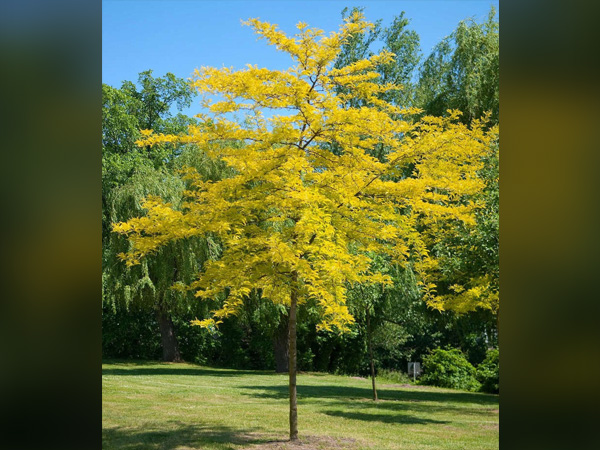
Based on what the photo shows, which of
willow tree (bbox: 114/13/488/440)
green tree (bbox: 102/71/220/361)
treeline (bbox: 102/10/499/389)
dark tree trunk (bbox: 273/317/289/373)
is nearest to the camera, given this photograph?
willow tree (bbox: 114/13/488/440)

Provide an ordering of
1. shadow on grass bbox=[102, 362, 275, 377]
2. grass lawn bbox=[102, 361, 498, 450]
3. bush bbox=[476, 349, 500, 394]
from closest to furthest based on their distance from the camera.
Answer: grass lawn bbox=[102, 361, 498, 450] < bush bbox=[476, 349, 500, 394] < shadow on grass bbox=[102, 362, 275, 377]

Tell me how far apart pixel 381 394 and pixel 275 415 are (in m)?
3.92

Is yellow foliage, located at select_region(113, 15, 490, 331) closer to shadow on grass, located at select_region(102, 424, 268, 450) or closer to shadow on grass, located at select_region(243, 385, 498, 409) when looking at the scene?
shadow on grass, located at select_region(102, 424, 268, 450)

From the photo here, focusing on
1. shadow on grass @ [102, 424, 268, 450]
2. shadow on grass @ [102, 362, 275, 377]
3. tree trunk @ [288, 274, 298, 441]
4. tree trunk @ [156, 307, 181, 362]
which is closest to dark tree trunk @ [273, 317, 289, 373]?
shadow on grass @ [102, 362, 275, 377]

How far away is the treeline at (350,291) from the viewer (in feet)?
34.5

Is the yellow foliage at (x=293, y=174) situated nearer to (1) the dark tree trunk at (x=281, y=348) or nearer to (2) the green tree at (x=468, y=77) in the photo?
(2) the green tree at (x=468, y=77)

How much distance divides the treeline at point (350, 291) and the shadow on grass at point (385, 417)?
1525 millimetres

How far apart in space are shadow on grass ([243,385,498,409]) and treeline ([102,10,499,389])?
1426 mm

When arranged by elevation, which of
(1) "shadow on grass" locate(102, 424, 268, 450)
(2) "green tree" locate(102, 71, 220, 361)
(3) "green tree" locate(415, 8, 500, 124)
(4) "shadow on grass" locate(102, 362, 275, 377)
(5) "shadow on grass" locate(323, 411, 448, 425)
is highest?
(3) "green tree" locate(415, 8, 500, 124)

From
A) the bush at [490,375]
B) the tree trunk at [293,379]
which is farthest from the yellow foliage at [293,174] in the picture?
the bush at [490,375]

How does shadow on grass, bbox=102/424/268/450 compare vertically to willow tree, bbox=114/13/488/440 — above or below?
below

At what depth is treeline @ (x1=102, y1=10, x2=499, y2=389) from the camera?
10.5m
